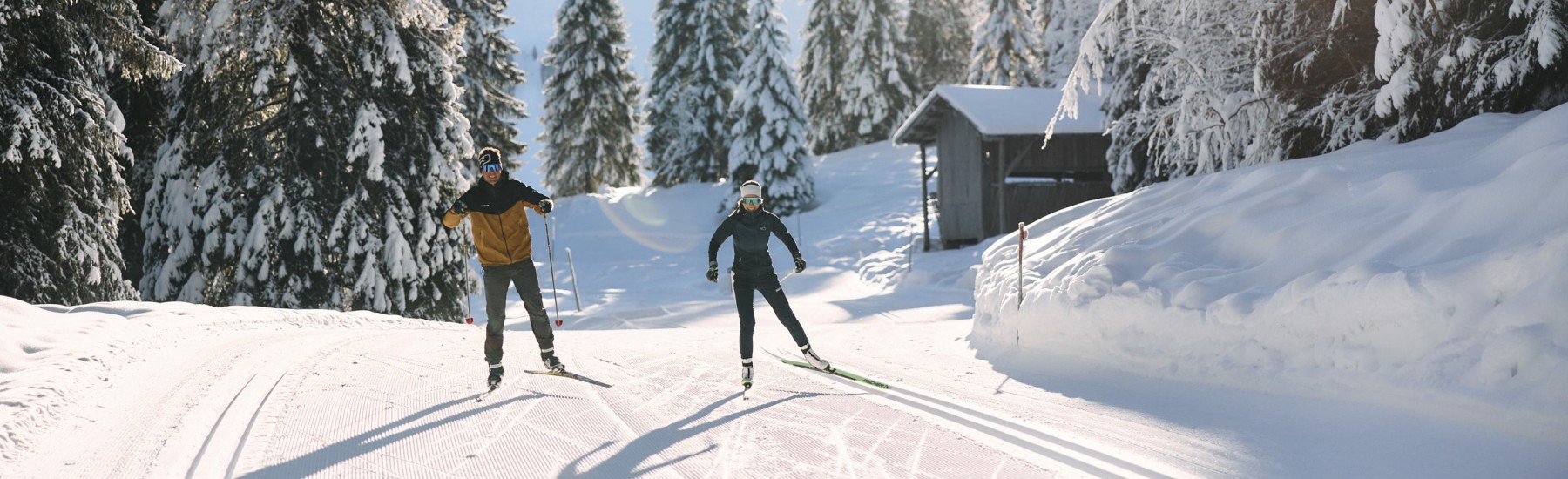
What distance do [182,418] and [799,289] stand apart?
18140 mm

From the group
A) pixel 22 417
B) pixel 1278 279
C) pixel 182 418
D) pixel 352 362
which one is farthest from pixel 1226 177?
pixel 22 417

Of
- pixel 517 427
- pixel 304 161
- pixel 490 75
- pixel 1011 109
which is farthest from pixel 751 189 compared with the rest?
pixel 490 75

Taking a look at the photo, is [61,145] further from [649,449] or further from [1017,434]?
[1017,434]

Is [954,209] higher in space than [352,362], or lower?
higher

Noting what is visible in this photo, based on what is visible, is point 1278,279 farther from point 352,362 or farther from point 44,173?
point 44,173

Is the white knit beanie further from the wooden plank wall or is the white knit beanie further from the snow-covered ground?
the wooden plank wall

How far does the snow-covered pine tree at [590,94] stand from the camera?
147 ft

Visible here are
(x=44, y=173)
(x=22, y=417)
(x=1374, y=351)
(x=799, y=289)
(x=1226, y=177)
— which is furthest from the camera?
(x=799, y=289)

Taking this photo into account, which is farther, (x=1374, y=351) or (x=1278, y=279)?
(x=1278, y=279)

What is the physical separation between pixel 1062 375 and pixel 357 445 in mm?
5267

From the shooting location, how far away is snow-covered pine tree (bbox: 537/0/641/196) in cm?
4491

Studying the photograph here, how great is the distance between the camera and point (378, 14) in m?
15.5

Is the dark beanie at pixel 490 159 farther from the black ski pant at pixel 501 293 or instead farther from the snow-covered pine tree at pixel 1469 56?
the snow-covered pine tree at pixel 1469 56

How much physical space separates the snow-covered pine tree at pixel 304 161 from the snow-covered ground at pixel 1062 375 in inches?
177
